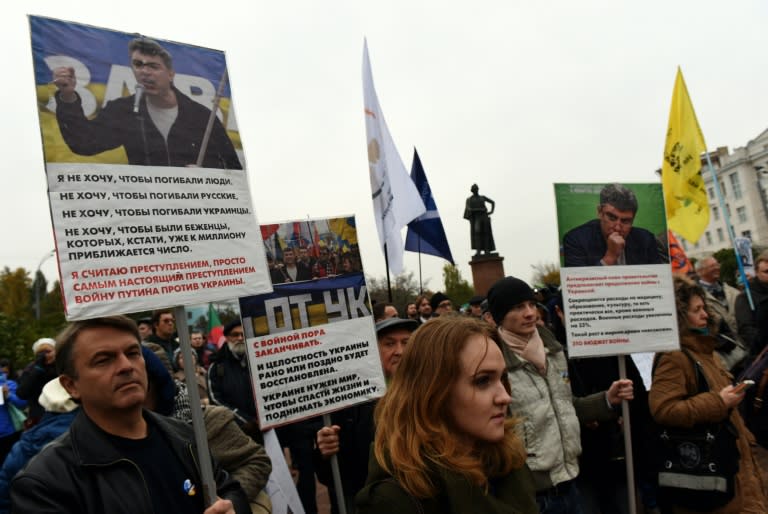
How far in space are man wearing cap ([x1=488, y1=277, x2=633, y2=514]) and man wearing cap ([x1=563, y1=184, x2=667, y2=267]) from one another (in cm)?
63

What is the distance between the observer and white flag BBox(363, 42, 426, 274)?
5680 millimetres

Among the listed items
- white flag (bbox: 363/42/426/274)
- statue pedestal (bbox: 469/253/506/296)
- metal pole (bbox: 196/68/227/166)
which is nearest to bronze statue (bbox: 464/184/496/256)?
statue pedestal (bbox: 469/253/506/296)

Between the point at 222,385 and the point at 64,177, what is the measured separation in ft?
10.8

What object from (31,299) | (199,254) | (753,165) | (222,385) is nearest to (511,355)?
(199,254)

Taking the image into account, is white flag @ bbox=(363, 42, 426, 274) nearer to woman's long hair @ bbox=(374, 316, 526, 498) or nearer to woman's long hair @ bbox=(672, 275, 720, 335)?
woman's long hair @ bbox=(672, 275, 720, 335)

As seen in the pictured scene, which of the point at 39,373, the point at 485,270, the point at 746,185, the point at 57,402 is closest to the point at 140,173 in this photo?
the point at 57,402

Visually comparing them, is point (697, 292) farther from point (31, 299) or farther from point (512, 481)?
point (31, 299)

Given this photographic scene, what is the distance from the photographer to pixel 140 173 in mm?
2121

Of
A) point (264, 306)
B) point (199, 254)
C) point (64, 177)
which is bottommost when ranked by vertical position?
point (264, 306)

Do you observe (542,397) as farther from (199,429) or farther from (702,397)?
(199,429)

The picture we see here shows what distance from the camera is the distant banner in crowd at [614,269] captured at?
3732 mm

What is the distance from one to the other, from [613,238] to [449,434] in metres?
2.60

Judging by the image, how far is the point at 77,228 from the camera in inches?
76.7

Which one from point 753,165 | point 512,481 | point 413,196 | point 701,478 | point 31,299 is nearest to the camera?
point 512,481
